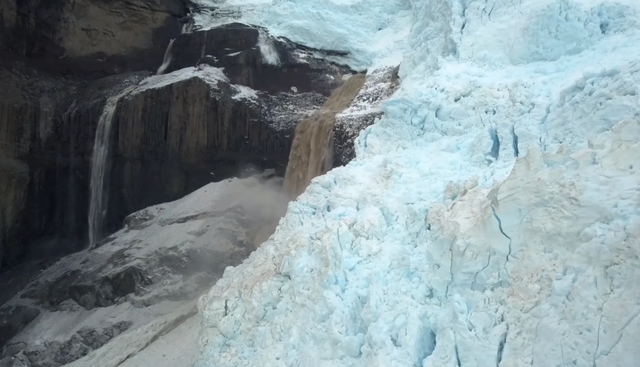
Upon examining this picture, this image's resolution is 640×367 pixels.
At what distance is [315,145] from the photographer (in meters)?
10.6

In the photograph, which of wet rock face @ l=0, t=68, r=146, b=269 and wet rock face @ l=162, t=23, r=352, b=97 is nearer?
wet rock face @ l=0, t=68, r=146, b=269

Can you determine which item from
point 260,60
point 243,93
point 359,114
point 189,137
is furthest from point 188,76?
point 359,114

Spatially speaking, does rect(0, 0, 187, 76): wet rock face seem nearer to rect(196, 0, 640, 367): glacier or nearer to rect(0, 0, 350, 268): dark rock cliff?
rect(0, 0, 350, 268): dark rock cliff

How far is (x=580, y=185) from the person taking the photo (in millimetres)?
4031

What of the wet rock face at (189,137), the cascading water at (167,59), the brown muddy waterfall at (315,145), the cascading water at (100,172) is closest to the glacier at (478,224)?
the brown muddy waterfall at (315,145)

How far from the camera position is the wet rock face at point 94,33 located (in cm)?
1544

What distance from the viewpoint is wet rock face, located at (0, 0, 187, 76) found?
15438 mm

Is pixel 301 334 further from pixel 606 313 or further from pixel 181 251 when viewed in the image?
pixel 181 251

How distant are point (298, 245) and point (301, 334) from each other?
1039 mm

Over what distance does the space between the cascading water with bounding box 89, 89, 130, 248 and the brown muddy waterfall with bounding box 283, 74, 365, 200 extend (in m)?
5.19

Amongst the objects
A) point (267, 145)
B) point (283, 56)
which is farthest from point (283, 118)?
point (283, 56)

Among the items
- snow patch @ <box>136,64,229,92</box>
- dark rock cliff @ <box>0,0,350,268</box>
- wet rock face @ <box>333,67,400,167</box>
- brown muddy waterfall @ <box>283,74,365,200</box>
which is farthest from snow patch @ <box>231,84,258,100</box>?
wet rock face @ <box>333,67,400,167</box>

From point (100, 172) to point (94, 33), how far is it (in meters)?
4.53

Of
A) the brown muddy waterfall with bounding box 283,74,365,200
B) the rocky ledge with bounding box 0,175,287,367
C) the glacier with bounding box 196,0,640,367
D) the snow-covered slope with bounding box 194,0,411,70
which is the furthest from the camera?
the snow-covered slope with bounding box 194,0,411,70
